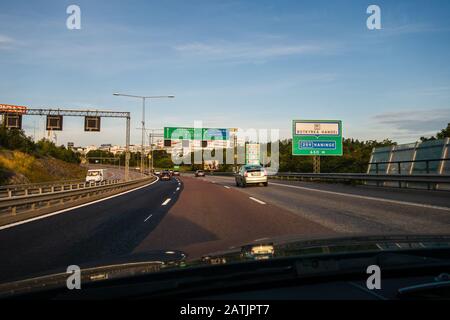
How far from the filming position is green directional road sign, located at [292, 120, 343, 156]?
3656 centimetres

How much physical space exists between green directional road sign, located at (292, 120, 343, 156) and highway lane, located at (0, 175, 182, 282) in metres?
26.7

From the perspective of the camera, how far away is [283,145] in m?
119

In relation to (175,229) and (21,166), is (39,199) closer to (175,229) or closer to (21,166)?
(175,229)

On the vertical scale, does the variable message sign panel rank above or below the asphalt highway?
above

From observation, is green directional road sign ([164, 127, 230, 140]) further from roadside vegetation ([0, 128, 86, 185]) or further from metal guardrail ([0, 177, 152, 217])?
metal guardrail ([0, 177, 152, 217])

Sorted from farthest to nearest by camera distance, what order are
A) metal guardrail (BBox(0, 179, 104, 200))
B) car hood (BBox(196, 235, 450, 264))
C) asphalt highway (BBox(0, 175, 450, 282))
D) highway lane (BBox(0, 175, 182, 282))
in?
metal guardrail (BBox(0, 179, 104, 200)), asphalt highway (BBox(0, 175, 450, 282)), highway lane (BBox(0, 175, 182, 282)), car hood (BBox(196, 235, 450, 264))

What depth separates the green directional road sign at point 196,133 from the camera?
50.2 metres

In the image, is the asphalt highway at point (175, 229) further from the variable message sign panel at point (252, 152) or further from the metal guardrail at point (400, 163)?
the variable message sign panel at point (252, 152)

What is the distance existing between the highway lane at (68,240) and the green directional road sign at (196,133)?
3859cm

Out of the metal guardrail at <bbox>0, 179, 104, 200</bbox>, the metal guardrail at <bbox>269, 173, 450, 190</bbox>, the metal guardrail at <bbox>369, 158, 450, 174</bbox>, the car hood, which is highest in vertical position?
the metal guardrail at <bbox>369, 158, 450, 174</bbox>

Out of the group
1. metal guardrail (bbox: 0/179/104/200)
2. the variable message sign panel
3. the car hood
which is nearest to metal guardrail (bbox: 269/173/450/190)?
the car hood

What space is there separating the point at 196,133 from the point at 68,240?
4314 cm

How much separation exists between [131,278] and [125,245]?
462cm
